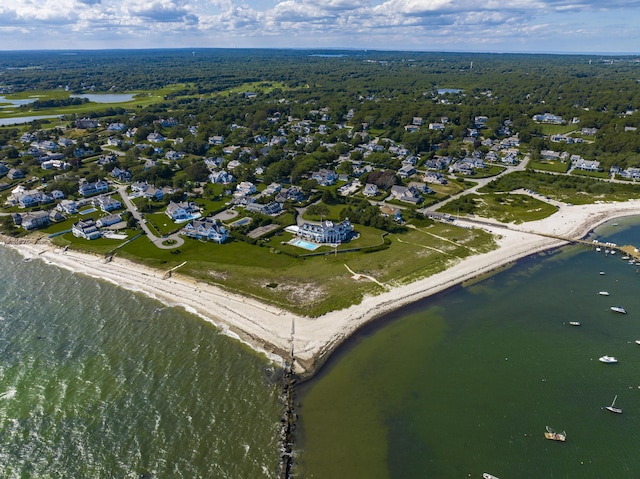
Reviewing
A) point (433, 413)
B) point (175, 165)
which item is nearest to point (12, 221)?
point (175, 165)

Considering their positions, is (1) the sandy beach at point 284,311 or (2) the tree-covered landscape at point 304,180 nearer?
(1) the sandy beach at point 284,311

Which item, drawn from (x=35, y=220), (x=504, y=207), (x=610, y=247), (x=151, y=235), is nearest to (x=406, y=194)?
(x=504, y=207)

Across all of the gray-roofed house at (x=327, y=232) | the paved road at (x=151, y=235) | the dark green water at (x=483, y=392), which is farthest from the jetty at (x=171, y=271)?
the dark green water at (x=483, y=392)

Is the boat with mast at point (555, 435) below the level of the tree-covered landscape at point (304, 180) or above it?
below

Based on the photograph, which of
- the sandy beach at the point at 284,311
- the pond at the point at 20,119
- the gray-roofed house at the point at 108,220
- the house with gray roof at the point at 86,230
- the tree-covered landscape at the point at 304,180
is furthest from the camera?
the pond at the point at 20,119

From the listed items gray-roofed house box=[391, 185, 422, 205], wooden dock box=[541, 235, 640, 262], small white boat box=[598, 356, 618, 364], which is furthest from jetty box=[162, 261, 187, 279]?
wooden dock box=[541, 235, 640, 262]

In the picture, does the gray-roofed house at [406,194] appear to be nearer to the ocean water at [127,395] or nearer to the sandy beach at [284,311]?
the sandy beach at [284,311]

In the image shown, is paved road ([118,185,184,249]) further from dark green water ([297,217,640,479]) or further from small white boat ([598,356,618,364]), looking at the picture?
small white boat ([598,356,618,364])
